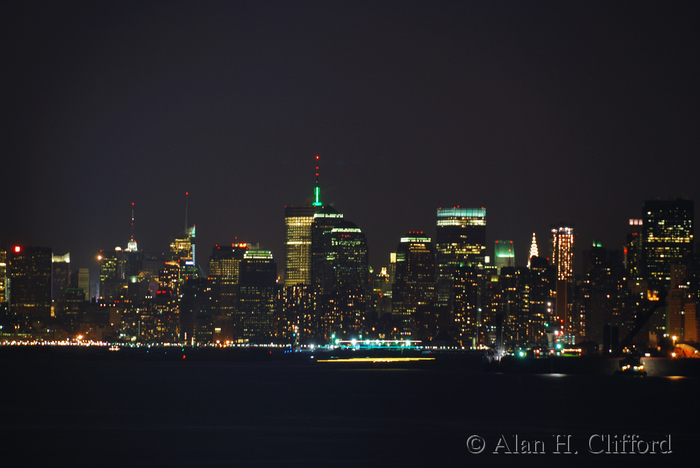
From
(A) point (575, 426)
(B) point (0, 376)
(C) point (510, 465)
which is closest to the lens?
(C) point (510, 465)

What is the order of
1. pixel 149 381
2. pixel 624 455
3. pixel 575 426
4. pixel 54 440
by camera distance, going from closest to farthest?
1. pixel 624 455
2. pixel 54 440
3. pixel 575 426
4. pixel 149 381

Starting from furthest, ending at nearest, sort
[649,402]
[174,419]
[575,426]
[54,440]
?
[649,402]
[174,419]
[575,426]
[54,440]

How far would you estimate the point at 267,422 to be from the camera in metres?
89.8

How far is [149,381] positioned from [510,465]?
111187mm

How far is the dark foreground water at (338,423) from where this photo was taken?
64.9 meters

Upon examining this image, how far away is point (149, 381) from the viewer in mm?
162750

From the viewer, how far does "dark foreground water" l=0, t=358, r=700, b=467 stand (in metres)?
64.9

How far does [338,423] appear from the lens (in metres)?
89.3

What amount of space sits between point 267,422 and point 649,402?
51.4 metres

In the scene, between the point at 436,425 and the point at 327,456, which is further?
the point at 436,425

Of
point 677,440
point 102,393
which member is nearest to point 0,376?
point 102,393

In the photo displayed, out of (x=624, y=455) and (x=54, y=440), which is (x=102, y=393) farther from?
(x=624, y=455)

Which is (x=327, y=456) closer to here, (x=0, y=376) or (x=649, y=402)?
(x=649, y=402)

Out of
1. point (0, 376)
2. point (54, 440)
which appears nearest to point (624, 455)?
point (54, 440)
